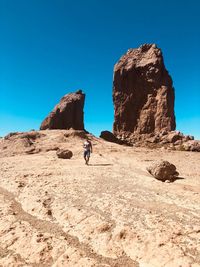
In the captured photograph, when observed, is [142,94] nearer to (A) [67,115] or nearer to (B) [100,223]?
(A) [67,115]

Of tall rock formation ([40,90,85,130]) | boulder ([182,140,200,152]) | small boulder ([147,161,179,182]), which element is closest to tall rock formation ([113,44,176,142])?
tall rock formation ([40,90,85,130])

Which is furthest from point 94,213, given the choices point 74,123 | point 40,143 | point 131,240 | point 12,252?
point 74,123

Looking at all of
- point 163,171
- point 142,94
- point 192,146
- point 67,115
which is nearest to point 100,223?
point 163,171

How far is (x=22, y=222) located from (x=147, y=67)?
5834cm

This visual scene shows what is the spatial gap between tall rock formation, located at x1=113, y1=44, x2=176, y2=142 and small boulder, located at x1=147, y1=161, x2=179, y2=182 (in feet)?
127

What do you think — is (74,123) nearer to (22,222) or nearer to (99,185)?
(99,185)

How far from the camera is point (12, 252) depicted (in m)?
8.10

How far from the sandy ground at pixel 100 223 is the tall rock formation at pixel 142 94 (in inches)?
1701

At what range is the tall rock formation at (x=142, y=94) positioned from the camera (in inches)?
2288

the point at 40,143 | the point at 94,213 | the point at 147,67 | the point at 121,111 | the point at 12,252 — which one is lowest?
the point at 12,252

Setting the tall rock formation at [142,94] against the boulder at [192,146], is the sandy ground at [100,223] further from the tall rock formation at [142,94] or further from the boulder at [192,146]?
the tall rock formation at [142,94]

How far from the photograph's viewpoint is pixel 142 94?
64062 mm

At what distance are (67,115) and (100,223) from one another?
164ft

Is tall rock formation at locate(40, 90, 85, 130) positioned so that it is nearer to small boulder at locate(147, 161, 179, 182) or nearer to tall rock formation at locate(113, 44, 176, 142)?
tall rock formation at locate(113, 44, 176, 142)
